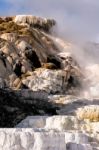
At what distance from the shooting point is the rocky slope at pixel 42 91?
2866cm

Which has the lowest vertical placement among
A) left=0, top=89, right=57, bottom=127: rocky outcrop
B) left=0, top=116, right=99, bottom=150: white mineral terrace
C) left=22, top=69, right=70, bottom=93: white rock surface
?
left=22, top=69, right=70, bottom=93: white rock surface

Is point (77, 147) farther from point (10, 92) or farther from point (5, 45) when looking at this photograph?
point (5, 45)

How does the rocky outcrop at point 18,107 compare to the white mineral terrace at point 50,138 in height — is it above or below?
below

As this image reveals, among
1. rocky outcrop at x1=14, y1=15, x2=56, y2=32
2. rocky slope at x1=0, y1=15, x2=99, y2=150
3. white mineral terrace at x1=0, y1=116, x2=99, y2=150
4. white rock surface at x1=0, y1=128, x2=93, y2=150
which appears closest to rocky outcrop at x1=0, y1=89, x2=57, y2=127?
rocky slope at x1=0, y1=15, x2=99, y2=150

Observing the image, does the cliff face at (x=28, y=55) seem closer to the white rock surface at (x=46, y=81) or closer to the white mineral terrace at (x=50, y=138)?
the white rock surface at (x=46, y=81)

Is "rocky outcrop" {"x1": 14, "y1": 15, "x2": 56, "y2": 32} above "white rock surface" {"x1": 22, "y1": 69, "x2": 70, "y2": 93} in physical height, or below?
above

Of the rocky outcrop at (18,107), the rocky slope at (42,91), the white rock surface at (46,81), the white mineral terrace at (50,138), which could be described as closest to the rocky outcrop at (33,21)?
the rocky slope at (42,91)

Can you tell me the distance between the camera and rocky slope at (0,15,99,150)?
94.0 feet

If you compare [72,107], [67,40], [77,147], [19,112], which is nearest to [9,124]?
[19,112]

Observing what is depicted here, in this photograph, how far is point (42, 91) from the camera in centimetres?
4944

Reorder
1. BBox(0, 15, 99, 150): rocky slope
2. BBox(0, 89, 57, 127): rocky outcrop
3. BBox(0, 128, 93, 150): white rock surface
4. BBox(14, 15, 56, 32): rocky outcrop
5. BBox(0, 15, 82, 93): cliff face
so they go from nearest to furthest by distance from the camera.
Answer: BBox(0, 128, 93, 150): white rock surface < BBox(0, 15, 99, 150): rocky slope < BBox(0, 89, 57, 127): rocky outcrop < BBox(0, 15, 82, 93): cliff face < BBox(14, 15, 56, 32): rocky outcrop

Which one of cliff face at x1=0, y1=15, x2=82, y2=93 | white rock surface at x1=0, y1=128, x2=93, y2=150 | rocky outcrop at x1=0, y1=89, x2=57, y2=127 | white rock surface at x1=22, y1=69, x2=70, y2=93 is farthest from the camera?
cliff face at x1=0, y1=15, x2=82, y2=93

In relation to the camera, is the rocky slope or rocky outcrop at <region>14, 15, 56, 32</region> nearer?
the rocky slope

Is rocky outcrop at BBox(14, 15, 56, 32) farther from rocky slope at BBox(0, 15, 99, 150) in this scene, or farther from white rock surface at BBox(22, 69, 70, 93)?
white rock surface at BBox(22, 69, 70, 93)
